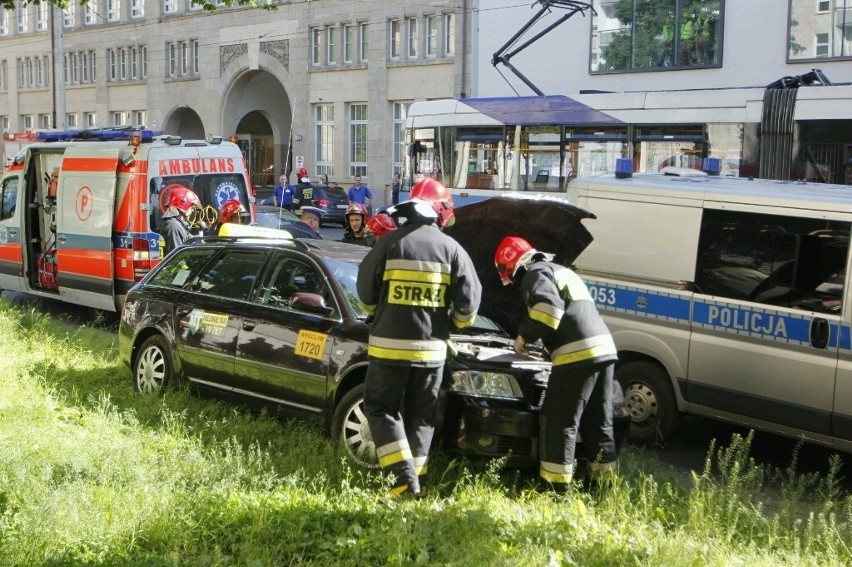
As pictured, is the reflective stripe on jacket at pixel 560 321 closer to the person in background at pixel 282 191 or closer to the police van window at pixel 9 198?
the police van window at pixel 9 198

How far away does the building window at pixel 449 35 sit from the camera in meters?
36.4

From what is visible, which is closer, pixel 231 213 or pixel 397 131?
pixel 231 213

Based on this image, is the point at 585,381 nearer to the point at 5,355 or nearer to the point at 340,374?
the point at 340,374

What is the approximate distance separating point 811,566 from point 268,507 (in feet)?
9.12

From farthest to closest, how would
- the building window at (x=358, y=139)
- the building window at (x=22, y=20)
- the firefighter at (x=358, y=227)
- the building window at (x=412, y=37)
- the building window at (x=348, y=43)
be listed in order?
the building window at (x=22, y=20)
the building window at (x=348, y=43)
the building window at (x=358, y=139)
the building window at (x=412, y=37)
the firefighter at (x=358, y=227)

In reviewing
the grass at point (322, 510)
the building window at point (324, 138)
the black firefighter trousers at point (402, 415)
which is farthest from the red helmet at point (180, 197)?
the building window at point (324, 138)

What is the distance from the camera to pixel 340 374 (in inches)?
275

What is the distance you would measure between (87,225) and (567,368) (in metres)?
8.79

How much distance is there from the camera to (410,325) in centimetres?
595

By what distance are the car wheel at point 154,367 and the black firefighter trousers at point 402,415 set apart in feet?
10.4

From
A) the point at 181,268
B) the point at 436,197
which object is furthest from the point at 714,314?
the point at 181,268

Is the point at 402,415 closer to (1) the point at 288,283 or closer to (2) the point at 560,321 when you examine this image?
(2) the point at 560,321

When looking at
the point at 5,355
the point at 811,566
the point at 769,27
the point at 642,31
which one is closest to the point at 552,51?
the point at 642,31

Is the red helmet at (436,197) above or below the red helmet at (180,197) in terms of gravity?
above
